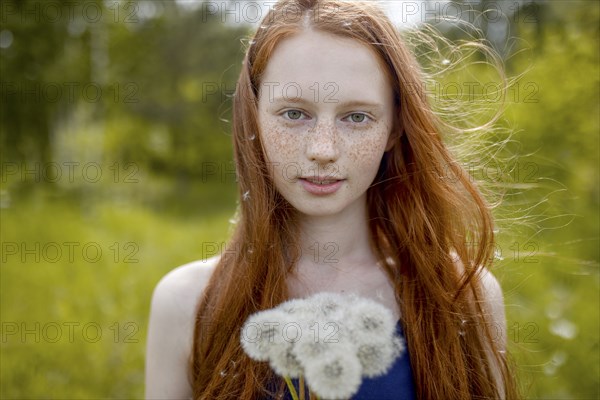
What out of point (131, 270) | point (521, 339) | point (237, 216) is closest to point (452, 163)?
point (237, 216)

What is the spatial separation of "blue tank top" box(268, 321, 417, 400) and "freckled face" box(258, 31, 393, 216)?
475mm

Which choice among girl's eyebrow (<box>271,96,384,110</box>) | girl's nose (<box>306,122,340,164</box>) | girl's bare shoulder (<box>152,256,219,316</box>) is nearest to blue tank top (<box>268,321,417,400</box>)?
girl's bare shoulder (<box>152,256,219,316</box>)

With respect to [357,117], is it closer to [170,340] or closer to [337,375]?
[337,375]

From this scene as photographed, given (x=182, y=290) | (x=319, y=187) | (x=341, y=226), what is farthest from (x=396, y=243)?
(x=182, y=290)

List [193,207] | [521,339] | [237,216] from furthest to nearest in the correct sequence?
1. [193,207]
2. [521,339]
3. [237,216]

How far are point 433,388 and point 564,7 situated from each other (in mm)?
4521

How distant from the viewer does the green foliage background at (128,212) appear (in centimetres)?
295

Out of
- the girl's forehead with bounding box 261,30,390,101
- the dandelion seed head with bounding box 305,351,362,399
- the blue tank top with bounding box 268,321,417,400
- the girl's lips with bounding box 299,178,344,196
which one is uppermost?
the girl's forehead with bounding box 261,30,390,101

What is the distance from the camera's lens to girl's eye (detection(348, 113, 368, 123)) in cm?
160

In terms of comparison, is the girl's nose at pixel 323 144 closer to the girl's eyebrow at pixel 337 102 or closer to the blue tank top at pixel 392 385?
the girl's eyebrow at pixel 337 102

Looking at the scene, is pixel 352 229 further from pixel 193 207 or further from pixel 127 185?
pixel 127 185

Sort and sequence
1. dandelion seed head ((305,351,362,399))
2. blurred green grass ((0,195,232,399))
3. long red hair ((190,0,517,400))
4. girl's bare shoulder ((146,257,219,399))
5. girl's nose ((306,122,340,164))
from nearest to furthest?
dandelion seed head ((305,351,362,399))
girl's nose ((306,122,340,164))
long red hair ((190,0,517,400))
girl's bare shoulder ((146,257,219,399))
blurred green grass ((0,195,232,399))

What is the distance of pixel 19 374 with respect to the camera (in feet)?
10.1

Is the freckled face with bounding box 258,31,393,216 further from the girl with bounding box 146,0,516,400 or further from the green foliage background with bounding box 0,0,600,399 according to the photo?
the green foliage background with bounding box 0,0,600,399
